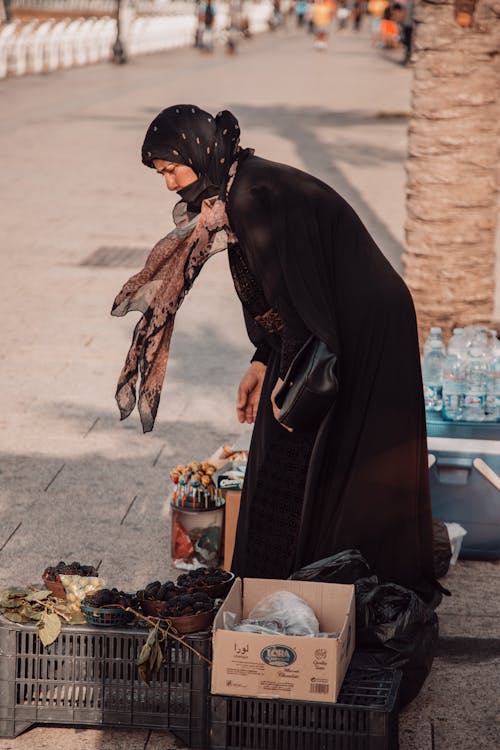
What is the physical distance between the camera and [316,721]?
3.80 m

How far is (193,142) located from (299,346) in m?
0.71

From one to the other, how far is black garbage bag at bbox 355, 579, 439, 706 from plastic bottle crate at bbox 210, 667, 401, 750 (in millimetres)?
166

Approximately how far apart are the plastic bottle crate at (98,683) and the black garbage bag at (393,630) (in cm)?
53

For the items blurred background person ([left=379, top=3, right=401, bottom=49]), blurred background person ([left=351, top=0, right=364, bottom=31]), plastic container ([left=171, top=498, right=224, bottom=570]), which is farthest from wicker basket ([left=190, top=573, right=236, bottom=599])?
blurred background person ([left=351, top=0, right=364, bottom=31])

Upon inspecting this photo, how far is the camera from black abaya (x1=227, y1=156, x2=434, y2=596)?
3941 millimetres

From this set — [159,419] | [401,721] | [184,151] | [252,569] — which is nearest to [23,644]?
[252,569]

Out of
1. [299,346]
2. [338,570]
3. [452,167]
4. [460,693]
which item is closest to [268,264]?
[299,346]

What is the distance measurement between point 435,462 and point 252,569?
1.20 metres

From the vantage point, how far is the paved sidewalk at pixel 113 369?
4.84 m

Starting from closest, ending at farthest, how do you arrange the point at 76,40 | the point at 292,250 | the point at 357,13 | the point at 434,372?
the point at 292,250
the point at 434,372
the point at 76,40
the point at 357,13

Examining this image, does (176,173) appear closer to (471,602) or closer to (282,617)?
(282,617)

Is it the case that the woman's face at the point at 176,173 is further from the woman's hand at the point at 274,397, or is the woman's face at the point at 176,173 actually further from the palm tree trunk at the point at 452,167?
the palm tree trunk at the point at 452,167

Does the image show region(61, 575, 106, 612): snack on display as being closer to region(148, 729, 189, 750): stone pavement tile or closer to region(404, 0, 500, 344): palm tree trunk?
region(148, 729, 189, 750): stone pavement tile

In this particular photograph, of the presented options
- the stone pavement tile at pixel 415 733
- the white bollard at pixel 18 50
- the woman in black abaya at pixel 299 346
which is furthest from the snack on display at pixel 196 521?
the white bollard at pixel 18 50
